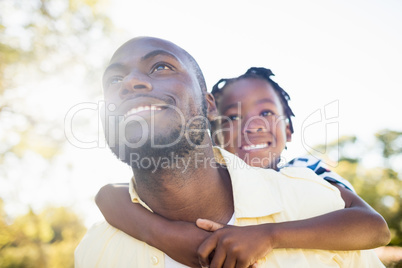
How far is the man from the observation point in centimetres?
209

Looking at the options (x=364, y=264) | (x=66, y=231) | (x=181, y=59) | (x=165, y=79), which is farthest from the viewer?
(x=66, y=231)

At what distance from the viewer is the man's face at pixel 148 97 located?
6.90 feet

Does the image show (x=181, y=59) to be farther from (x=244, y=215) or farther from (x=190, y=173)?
(x=244, y=215)

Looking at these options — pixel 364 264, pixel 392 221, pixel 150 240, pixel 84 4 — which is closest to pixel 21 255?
pixel 84 4

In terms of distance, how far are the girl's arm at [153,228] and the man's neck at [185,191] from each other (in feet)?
0.42

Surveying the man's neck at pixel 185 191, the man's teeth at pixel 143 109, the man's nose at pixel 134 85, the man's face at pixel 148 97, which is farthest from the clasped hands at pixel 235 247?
the man's nose at pixel 134 85

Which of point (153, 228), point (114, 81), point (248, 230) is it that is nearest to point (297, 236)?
point (248, 230)

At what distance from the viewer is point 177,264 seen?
2.08 m

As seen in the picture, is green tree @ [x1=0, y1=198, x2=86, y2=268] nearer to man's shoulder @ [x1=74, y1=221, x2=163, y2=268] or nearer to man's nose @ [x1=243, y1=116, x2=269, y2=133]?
man's shoulder @ [x1=74, y1=221, x2=163, y2=268]

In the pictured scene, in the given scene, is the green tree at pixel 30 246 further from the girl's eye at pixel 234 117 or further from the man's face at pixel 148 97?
the man's face at pixel 148 97

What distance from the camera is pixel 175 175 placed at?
7.45 feet

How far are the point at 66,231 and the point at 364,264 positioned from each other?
1685cm

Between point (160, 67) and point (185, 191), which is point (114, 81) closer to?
point (160, 67)

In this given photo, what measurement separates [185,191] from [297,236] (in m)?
0.86
